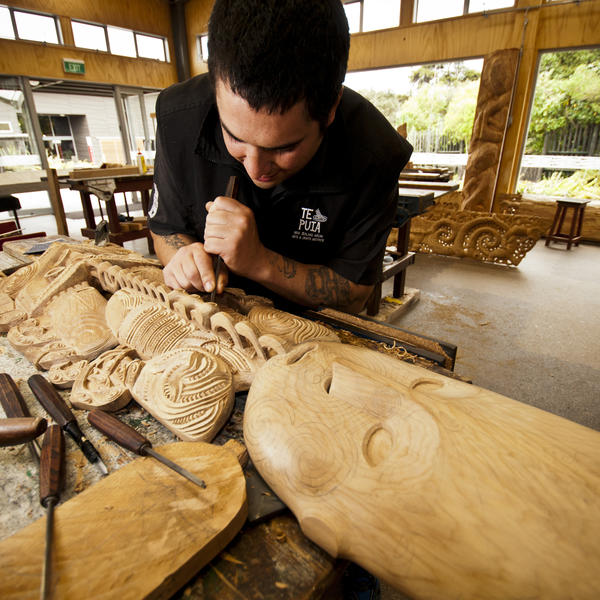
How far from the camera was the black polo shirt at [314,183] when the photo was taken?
5.22ft

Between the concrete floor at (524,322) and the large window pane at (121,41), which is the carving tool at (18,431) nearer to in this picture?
the concrete floor at (524,322)

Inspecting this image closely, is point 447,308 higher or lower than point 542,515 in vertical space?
lower

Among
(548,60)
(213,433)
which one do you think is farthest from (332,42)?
(548,60)

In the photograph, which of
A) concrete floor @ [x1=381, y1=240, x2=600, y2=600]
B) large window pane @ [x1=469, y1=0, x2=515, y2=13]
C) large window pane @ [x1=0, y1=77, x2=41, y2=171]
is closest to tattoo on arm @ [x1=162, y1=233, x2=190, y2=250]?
concrete floor @ [x1=381, y1=240, x2=600, y2=600]

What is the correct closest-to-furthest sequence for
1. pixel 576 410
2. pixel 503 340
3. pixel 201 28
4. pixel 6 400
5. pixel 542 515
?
pixel 542 515
pixel 6 400
pixel 576 410
pixel 503 340
pixel 201 28

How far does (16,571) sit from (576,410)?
3.29 metres

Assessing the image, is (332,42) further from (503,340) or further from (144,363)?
(503,340)

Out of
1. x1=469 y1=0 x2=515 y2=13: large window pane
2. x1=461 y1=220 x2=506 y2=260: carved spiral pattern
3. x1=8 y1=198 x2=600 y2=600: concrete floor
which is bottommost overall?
x1=8 y1=198 x2=600 y2=600: concrete floor

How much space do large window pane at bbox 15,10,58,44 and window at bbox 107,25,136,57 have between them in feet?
3.94

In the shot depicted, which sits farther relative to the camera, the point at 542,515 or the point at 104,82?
the point at 104,82

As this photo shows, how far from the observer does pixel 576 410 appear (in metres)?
2.79

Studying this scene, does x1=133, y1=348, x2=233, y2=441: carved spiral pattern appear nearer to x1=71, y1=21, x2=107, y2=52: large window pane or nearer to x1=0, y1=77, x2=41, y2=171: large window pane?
x1=0, y1=77, x2=41, y2=171: large window pane

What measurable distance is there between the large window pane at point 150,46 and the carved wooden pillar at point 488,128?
7783 mm

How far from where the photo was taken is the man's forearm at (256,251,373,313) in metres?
1.67
